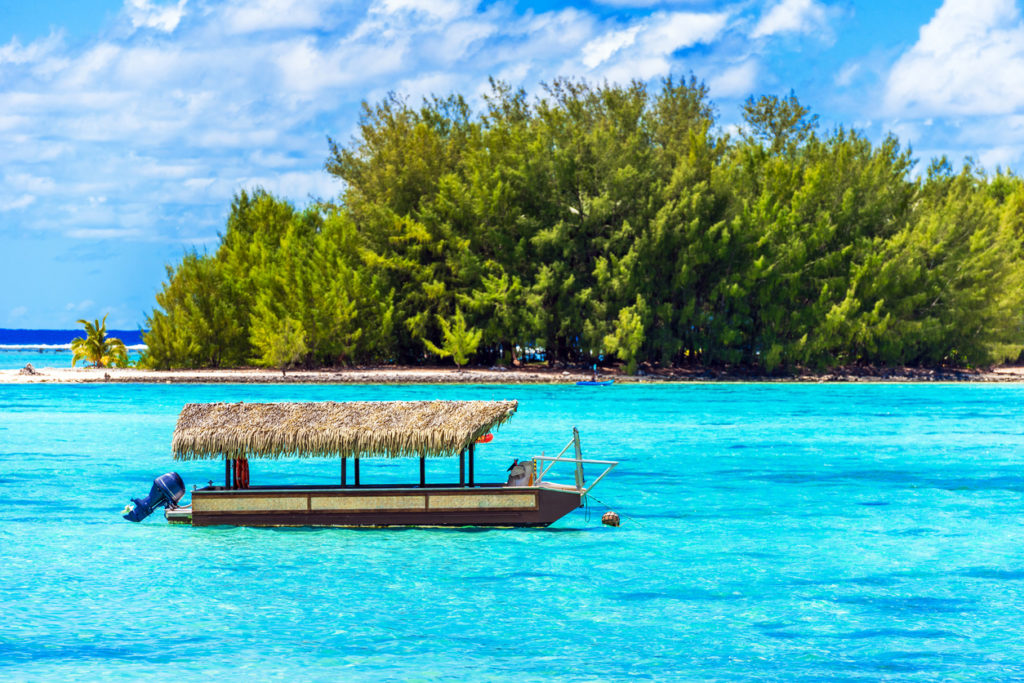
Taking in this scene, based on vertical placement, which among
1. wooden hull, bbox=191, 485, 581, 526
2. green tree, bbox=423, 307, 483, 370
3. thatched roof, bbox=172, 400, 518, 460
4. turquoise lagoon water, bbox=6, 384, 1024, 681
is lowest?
turquoise lagoon water, bbox=6, 384, 1024, 681

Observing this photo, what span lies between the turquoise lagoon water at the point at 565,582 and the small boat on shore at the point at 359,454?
21.0 inches

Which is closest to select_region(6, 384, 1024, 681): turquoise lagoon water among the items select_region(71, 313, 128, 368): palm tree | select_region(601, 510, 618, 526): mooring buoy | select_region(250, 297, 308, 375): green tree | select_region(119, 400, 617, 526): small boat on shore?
select_region(601, 510, 618, 526): mooring buoy

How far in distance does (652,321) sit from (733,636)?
44.1 metres

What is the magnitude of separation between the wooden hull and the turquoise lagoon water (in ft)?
1.56

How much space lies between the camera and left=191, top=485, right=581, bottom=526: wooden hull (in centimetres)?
1672

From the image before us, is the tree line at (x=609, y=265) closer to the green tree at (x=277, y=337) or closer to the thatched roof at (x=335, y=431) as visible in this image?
the green tree at (x=277, y=337)

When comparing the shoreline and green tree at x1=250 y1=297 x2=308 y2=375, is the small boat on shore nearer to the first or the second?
the shoreline

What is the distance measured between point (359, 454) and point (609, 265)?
39.9 m

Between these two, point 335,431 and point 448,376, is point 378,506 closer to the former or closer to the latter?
point 335,431

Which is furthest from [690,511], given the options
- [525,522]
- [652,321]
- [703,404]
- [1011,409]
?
[652,321]

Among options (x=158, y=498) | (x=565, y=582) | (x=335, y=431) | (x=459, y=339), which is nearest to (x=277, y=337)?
(x=459, y=339)

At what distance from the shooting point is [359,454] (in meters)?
16.8

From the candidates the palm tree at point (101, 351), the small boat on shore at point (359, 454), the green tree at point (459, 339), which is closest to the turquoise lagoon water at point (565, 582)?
the small boat on shore at point (359, 454)

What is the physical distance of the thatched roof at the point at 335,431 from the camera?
16.7 metres
